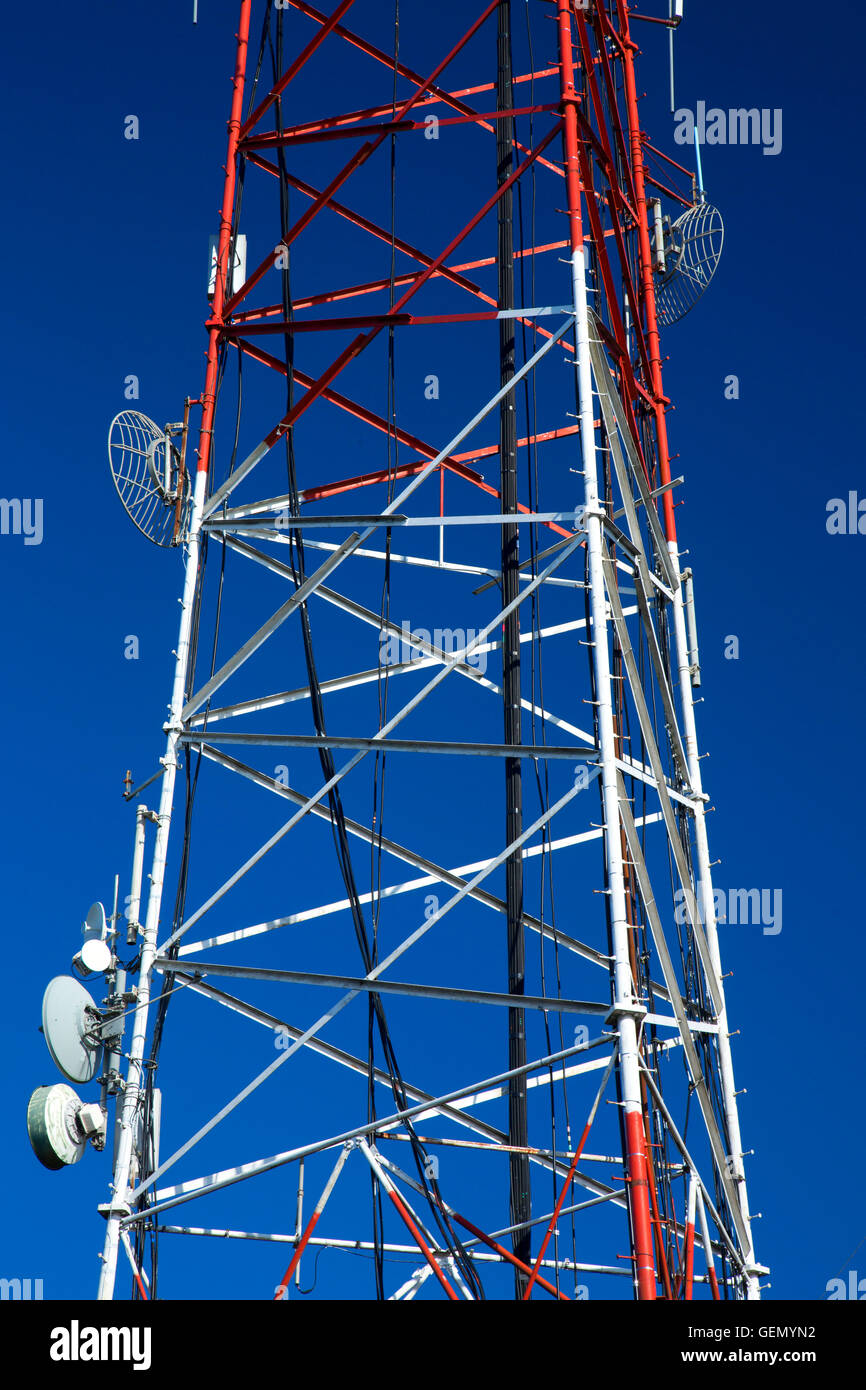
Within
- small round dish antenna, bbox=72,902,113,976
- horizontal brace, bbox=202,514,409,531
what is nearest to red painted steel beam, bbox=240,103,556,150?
horizontal brace, bbox=202,514,409,531

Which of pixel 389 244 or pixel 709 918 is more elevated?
pixel 389 244

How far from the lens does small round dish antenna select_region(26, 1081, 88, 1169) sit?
18266mm

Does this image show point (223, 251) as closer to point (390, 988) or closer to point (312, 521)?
point (312, 521)

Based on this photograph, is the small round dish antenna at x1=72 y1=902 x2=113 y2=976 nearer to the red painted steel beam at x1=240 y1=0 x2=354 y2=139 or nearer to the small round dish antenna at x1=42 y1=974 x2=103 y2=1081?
the small round dish antenna at x1=42 y1=974 x2=103 y2=1081

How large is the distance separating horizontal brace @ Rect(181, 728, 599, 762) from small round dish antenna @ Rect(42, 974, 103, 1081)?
3.23 metres

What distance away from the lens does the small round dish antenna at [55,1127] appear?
18.3m

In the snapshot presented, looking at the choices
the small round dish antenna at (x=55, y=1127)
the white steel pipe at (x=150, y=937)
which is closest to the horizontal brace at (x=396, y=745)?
the white steel pipe at (x=150, y=937)

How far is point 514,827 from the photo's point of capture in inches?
813

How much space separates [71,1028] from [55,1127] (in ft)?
3.81

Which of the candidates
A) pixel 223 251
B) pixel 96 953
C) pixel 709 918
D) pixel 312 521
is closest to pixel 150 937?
pixel 96 953

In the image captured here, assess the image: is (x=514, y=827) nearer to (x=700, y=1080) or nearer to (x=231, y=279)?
(x=700, y=1080)

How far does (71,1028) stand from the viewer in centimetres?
1894
